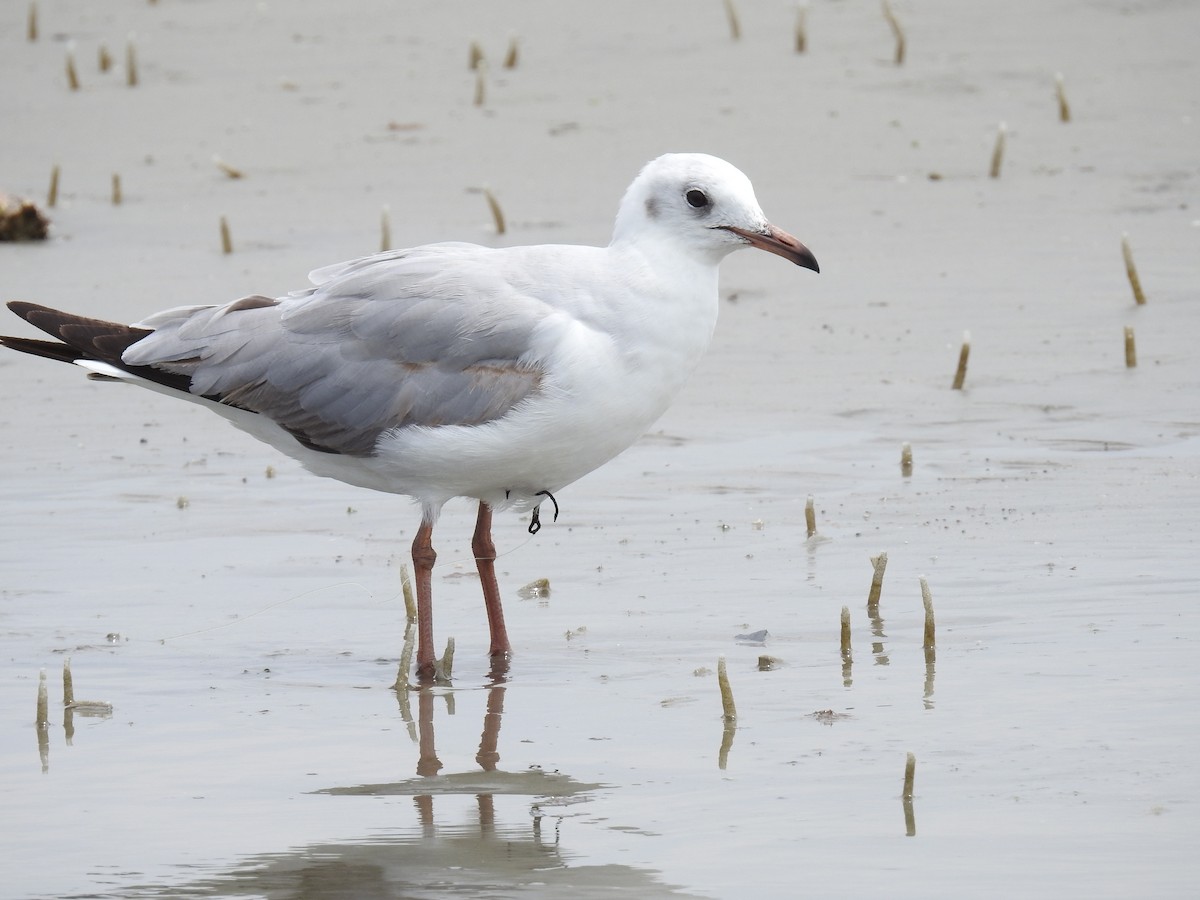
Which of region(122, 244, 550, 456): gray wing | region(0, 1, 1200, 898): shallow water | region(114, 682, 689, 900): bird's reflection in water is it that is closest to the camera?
region(114, 682, 689, 900): bird's reflection in water

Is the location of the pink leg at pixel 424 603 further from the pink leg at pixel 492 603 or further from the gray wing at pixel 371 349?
the gray wing at pixel 371 349

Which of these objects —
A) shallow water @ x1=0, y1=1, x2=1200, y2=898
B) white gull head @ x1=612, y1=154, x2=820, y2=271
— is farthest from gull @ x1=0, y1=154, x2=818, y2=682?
shallow water @ x1=0, y1=1, x2=1200, y2=898

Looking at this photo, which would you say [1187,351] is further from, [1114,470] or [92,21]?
[92,21]

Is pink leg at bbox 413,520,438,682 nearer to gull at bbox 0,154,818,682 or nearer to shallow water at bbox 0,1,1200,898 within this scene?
gull at bbox 0,154,818,682

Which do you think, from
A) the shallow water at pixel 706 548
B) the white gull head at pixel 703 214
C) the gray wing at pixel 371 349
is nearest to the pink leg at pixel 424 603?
the shallow water at pixel 706 548

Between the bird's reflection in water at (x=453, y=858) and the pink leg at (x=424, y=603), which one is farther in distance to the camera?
the pink leg at (x=424, y=603)

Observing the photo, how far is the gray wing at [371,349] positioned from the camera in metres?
6.56

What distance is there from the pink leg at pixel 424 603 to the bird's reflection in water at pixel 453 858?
3.12ft

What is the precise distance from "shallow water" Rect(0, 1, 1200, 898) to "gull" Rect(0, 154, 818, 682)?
2.05ft

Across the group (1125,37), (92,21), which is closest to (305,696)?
(1125,37)

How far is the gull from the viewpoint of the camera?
644 centimetres

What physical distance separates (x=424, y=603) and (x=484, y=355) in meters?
0.89

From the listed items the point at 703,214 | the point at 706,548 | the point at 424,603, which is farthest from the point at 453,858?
the point at 706,548

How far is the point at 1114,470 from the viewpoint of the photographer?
8312mm
